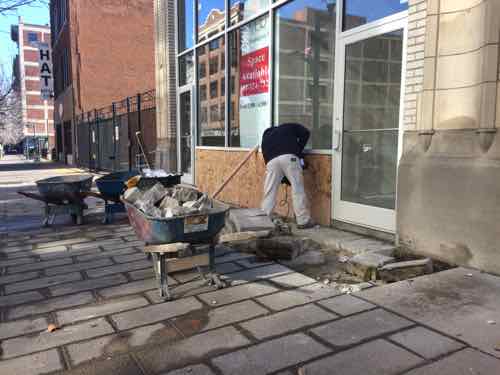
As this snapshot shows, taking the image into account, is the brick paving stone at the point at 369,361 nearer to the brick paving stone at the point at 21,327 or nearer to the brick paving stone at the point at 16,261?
the brick paving stone at the point at 21,327

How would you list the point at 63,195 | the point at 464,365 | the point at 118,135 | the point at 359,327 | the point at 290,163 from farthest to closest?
the point at 118,135 → the point at 63,195 → the point at 290,163 → the point at 359,327 → the point at 464,365

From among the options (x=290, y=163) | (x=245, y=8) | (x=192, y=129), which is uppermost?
(x=245, y=8)

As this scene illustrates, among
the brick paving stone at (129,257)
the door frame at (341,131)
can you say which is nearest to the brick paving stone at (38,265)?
the brick paving stone at (129,257)

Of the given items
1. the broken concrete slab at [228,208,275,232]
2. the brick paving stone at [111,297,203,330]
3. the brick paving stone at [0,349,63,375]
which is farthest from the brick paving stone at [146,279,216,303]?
the brick paving stone at [0,349,63,375]

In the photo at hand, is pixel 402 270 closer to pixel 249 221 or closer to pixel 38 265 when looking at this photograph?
pixel 249 221

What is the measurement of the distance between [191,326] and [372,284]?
6.00 feet

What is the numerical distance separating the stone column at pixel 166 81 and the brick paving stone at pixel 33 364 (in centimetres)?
905

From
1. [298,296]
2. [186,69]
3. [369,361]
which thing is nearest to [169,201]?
[298,296]

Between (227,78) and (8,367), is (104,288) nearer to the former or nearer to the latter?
(8,367)

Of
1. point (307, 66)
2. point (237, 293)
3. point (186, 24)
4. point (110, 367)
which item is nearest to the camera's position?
point (110, 367)

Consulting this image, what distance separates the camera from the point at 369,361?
2.70 meters

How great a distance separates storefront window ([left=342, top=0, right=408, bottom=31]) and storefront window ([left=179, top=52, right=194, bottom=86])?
5455mm

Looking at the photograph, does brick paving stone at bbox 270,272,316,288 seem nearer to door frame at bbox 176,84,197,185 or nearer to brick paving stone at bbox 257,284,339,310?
brick paving stone at bbox 257,284,339,310

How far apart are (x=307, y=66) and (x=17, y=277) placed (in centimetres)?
505
